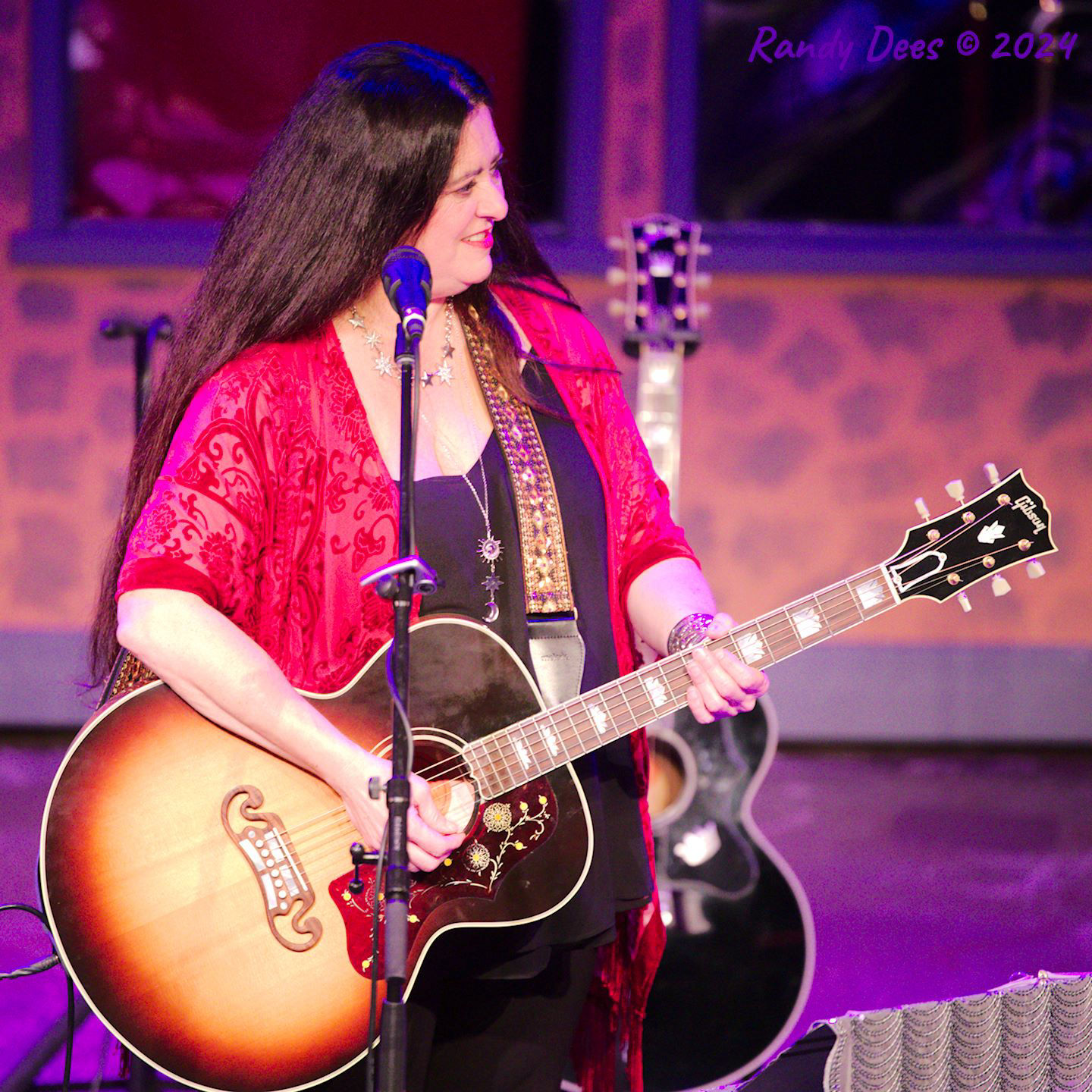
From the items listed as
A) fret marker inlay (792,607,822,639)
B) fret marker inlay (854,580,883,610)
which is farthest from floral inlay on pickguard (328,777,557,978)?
fret marker inlay (854,580,883,610)

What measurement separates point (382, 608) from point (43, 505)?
13.9 ft

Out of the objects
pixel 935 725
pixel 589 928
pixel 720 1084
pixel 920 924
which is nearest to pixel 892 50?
pixel 935 725

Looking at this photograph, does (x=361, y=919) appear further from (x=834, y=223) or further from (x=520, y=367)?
(x=834, y=223)

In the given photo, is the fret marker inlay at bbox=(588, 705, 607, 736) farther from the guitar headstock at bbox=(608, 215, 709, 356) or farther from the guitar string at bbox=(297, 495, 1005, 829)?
the guitar headstock at bbox=(608, 215, 709, 356)

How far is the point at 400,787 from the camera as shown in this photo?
1402mm

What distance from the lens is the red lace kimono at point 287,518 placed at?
1.64 meters

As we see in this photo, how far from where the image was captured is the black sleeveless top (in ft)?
5.54

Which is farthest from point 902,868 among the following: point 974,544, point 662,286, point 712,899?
point 974,544

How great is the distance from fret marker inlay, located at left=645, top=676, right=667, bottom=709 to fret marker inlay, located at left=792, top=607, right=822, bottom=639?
21 centimetres

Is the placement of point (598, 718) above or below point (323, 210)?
below

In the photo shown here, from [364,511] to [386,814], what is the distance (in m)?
0.41

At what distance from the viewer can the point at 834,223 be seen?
5582 millimetres

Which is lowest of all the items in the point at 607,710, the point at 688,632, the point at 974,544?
the point at 607,710

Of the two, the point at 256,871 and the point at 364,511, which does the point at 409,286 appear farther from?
the point at 256,871
